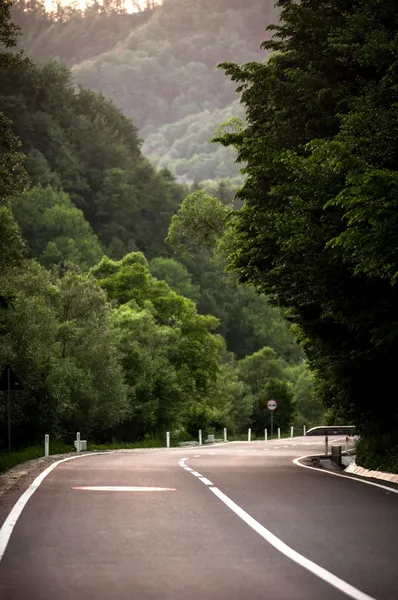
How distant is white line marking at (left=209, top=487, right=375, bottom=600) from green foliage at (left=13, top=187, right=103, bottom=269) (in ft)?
403

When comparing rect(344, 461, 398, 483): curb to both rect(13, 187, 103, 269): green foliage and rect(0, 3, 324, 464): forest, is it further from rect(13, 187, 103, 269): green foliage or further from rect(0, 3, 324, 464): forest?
rect(13, 187, 103, 269): green foliage

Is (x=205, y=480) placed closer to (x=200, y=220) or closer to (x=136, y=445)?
→ (x=200, y=220)

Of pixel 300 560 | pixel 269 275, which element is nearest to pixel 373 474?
pixel 269 275

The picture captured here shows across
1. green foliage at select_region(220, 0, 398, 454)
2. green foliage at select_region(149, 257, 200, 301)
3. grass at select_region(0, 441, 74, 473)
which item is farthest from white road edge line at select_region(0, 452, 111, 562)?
green foliage at select_region(149, 257, 200, 301)

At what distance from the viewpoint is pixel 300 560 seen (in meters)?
10.3

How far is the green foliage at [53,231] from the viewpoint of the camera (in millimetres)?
138000

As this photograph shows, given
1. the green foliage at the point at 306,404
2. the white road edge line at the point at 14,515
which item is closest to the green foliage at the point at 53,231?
the green foliage at the point at 306,404

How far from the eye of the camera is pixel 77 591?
28.4 ft

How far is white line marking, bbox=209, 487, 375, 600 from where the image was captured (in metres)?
8.70

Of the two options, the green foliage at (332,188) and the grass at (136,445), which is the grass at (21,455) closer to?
the green foliage at (332,188)

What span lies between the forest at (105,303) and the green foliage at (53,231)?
0.58 ft

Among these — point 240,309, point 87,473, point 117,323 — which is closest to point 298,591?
point 87,473

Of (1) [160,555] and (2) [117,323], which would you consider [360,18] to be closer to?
(1) [160,555]

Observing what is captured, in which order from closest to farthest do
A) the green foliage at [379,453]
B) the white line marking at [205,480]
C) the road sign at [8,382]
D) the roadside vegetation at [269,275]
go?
the white line marking at [205,480] → the roadside vegetation at [269,275] → the green foliage at [379,453] → the road sign at [8,382]
